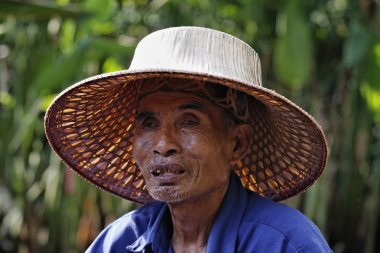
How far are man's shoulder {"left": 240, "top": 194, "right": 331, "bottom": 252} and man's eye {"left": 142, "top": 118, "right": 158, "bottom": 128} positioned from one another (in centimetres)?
26

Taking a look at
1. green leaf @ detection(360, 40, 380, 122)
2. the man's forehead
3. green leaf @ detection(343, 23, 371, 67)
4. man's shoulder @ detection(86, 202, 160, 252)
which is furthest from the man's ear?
green leaf @ detection(360, 40, 380, 122)

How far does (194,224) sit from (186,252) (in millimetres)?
64

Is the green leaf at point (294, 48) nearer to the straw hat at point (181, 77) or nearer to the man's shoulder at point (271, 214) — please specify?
the straw hat at point (181, 77)

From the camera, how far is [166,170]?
148cm

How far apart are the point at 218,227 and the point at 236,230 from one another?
4 cm

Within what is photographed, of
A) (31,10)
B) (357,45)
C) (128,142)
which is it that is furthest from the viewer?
(357,45)

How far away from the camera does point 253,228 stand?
147 cm

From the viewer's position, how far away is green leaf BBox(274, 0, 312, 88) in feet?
9.20

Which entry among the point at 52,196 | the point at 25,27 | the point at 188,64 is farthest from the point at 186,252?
the point at 25,27

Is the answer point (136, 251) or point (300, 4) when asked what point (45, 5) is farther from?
point (136, 251)

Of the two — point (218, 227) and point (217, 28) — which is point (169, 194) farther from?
point (217, 28)

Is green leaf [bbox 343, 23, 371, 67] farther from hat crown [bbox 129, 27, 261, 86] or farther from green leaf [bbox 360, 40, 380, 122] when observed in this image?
hat crown [bbox 129, 27, 261, 86]

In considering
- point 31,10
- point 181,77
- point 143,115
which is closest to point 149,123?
point 143,115

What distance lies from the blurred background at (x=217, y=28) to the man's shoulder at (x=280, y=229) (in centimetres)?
133
